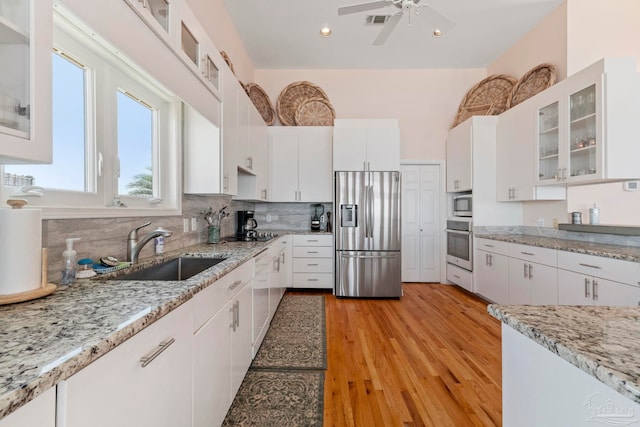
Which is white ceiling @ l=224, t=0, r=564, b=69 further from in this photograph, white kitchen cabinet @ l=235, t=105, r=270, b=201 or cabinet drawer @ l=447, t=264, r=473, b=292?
cabinet drawer @ l=447, t=264, r=473, b=292

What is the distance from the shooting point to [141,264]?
1.53 m

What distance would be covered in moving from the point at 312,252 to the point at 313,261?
0.42 feet

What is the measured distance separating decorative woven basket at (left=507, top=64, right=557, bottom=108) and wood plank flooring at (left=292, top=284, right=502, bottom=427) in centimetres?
269

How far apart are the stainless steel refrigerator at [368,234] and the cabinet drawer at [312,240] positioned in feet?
0.59

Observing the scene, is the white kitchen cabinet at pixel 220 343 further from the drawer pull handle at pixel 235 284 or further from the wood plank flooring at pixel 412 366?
the wood plank flooring at pixel 412 366

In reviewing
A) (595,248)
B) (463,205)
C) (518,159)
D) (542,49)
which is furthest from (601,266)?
(542,49)

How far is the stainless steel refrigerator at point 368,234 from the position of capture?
12.1ft

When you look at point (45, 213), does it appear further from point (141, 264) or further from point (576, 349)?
point (576, 349)

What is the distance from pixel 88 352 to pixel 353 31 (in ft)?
13.3

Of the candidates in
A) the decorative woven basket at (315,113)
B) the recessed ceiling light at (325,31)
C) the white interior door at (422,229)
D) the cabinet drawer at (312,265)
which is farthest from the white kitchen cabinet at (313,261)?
the recessed ceiling light at (325,31)

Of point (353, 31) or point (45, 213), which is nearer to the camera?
point (45, 213)

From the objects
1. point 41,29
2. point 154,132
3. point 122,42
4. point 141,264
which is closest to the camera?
point 41,29

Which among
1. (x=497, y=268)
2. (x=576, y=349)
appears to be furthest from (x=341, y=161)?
(x=576, y=349)

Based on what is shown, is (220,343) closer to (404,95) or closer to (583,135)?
(583,135)
